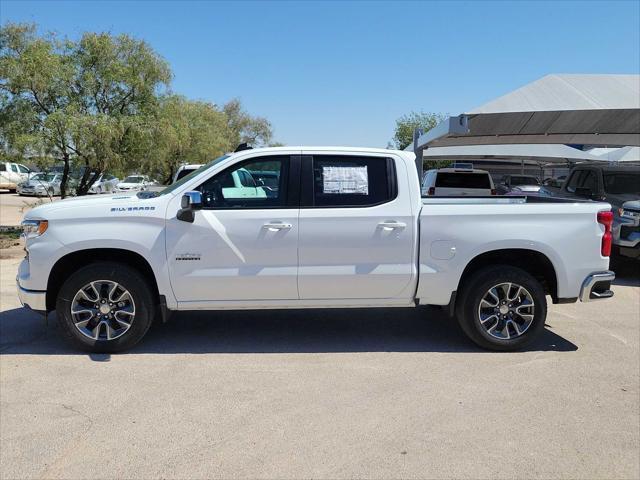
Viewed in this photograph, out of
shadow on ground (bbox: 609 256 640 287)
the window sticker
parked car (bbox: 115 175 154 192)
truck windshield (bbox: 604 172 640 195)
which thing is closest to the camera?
the window sticker

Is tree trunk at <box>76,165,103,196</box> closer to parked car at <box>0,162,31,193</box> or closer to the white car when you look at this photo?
the white car

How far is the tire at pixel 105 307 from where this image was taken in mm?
→ 4875

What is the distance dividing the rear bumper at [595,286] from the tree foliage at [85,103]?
9.90 metres

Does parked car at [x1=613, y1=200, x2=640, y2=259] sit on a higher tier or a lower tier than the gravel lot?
higher

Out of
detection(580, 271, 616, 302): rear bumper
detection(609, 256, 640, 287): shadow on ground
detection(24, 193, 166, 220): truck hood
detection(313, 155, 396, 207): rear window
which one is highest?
detection(313, 155, 396, 207): rear window

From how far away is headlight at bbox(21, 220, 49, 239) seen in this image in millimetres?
4820

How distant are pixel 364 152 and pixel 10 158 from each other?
32.4 ft

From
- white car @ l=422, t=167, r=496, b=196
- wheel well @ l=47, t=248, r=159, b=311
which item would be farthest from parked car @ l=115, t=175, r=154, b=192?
wheel well @ l=47, t=248, r=159, b=311

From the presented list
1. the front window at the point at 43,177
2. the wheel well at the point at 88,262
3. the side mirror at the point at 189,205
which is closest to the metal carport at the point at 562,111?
the side mirror at the point at 189,205

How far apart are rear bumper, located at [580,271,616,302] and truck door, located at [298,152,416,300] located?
5.62 feet

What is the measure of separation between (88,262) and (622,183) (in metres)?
9.51

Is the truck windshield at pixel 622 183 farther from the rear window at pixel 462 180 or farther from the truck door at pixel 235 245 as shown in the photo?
the truck door at pixel 235 245

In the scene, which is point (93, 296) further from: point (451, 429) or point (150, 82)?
point (150, 82)

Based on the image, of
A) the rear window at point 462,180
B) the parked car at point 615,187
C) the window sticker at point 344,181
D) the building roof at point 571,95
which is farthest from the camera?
the rear window at point 462,180
